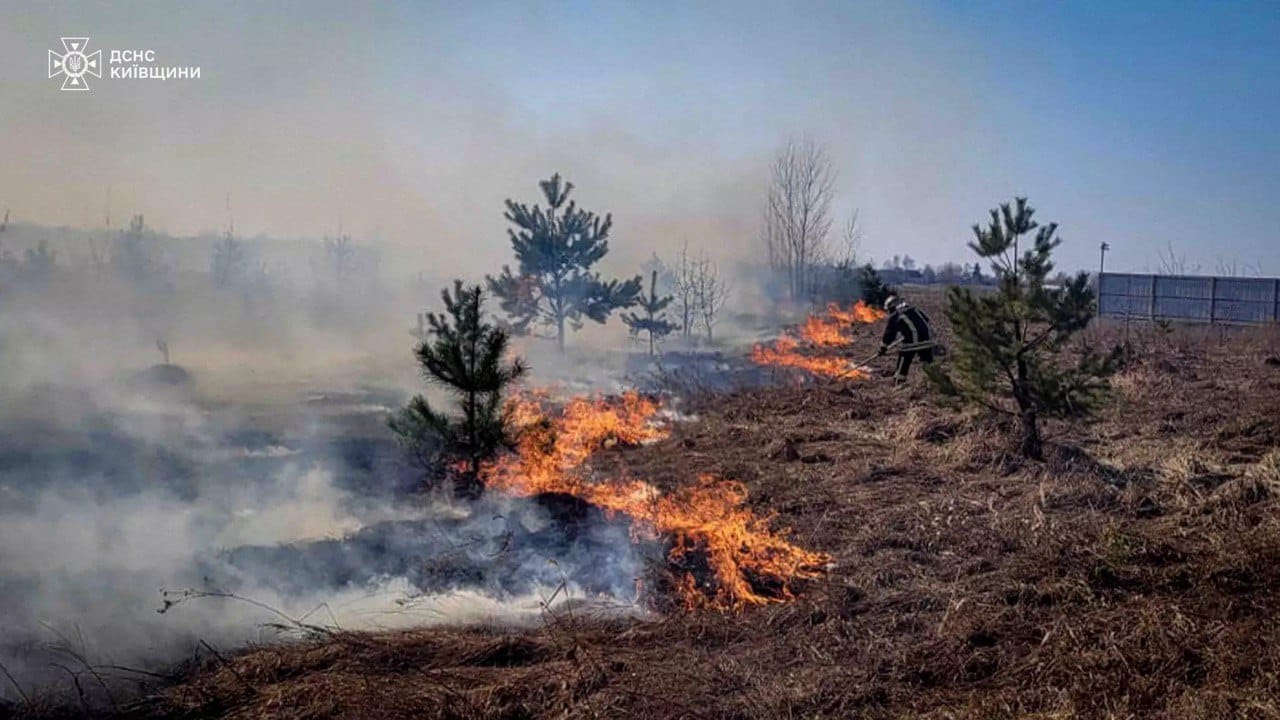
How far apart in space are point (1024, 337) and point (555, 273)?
14.1 meters

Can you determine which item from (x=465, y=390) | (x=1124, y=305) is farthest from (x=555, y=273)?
(x=1124, y=305)

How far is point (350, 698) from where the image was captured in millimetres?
4980

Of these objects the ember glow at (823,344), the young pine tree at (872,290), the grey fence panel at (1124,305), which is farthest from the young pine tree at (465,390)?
the grey fence panel at (1124,305)

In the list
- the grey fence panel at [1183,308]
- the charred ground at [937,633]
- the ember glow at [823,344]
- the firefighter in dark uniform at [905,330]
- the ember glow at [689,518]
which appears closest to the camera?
the charred ground at [937,633]

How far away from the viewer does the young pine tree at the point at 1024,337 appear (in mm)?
9625

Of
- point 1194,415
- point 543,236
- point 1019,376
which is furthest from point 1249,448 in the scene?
point 543,236

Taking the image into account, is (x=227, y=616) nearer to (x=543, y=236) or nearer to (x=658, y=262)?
(x=543, y=236)

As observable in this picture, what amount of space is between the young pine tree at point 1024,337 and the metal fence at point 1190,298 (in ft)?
69.7

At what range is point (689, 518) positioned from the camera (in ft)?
27.9

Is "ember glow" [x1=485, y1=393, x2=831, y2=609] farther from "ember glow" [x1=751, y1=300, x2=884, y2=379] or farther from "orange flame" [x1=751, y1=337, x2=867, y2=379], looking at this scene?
"orange flame" [x1=751, y1=337, x2=867, y2=379]

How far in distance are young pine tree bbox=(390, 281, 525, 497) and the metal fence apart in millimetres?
26476

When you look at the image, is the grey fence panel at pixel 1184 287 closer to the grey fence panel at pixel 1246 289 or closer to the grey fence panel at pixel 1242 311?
the grey fence panel at pixel 1246 289

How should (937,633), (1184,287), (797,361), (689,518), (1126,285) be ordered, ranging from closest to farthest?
(937,633), (689,518), (797,361), (1184,287), (1126,285)

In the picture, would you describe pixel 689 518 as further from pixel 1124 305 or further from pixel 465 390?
pixel 1124 305
